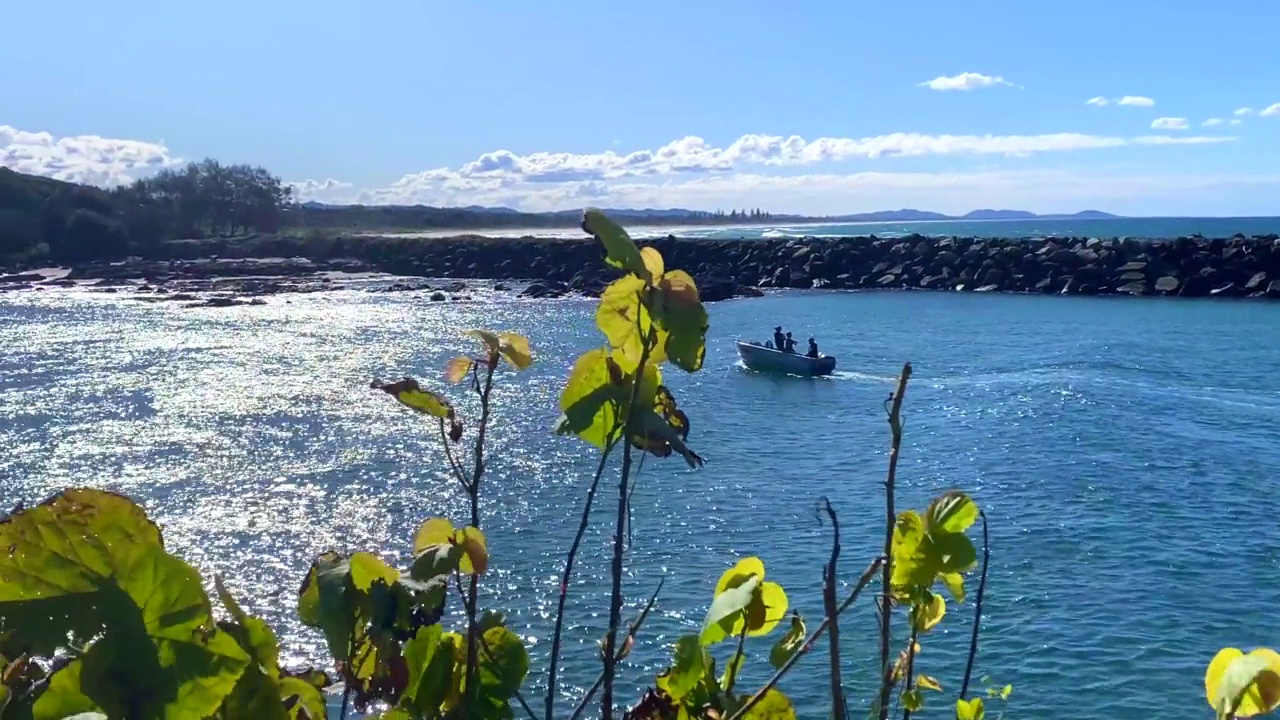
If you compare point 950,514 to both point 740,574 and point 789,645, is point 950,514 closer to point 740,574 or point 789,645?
point 740,574

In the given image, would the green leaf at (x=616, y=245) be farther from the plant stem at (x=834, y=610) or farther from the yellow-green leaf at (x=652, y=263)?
the plant stem at (x=834, y=610)

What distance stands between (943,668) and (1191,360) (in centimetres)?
2318

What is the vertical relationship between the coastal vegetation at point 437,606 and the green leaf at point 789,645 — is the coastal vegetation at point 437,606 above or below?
above

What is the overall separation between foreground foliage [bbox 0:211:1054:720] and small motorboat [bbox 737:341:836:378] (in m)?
26.5


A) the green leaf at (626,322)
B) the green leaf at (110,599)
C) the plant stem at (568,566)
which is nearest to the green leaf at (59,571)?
the green leaf at (110,599)

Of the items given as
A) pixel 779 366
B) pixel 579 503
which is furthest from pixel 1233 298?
pixel 579 503

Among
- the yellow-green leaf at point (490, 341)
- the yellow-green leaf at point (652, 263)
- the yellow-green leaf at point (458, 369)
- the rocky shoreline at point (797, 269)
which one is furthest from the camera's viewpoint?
the rocky shoreline at point (797, 269)

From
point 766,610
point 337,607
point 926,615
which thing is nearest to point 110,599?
point 337,607

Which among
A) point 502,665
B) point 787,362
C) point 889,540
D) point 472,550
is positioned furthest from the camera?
point 787,362

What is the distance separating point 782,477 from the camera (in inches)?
711

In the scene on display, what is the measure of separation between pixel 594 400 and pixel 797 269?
2201 inches

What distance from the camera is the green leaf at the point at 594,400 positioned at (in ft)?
5.27

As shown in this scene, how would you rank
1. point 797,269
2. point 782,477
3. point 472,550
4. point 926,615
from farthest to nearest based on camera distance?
point 797,269 < point 782,477 < point 926,615 < point 472,550

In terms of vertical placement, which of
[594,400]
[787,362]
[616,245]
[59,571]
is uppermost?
[616,245]
